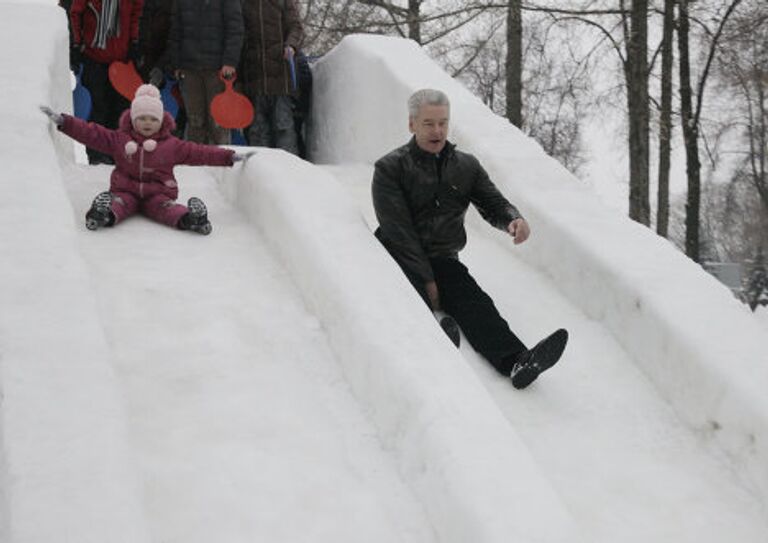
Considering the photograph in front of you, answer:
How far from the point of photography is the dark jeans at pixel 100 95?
6.38 meters

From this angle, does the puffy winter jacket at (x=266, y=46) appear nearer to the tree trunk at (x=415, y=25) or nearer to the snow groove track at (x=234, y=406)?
the snow groove track at (x=234, y=406)

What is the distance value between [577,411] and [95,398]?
1.74 m

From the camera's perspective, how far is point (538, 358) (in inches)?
126

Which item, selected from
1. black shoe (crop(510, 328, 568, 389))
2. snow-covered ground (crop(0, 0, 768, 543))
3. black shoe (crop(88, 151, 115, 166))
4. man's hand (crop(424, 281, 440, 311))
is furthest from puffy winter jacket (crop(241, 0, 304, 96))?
black shoe (crop(510, 328, 568, 389))

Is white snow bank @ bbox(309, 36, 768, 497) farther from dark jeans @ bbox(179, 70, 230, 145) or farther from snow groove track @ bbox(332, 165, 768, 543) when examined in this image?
dark jeans @ bbox(179, 70, 230, 145)

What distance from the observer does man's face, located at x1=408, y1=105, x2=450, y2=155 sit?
364cm

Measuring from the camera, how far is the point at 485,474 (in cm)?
244

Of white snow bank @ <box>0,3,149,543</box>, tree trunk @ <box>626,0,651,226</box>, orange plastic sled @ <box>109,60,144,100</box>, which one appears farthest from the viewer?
tree trunk @ <box>626,0,651,226</box>

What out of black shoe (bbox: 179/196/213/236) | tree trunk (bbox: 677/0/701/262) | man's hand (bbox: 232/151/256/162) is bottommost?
tree trunk (bbox: 677/0/701/262)

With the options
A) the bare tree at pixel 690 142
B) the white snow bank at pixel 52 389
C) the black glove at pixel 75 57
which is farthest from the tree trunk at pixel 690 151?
the white snow bank at pixel 52 389

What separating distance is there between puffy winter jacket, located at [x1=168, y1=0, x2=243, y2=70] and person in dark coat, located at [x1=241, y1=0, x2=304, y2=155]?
0.51m

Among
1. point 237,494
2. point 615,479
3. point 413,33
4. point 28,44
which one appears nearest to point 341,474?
point 237,494

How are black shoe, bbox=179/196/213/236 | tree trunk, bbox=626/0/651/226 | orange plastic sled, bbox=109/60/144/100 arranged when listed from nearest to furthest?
black shoe, bbox=179/196/213/236 < orange plastic sled, bbox=109/60/144/100 < tree trunk, bbox=626/0/651/226

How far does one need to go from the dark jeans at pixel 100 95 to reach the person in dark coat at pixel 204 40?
553 millimetres
